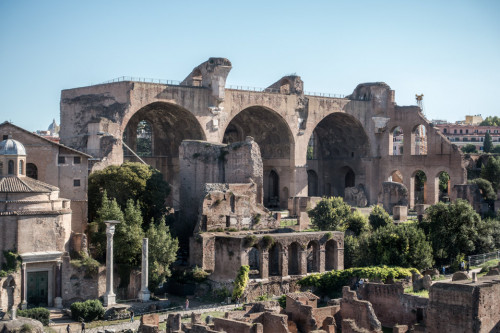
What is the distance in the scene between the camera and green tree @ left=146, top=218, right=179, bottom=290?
98.5ft

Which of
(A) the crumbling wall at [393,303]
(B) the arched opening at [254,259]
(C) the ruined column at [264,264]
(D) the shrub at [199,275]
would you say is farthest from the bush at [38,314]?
(A) the crumbling wall at [393,303]

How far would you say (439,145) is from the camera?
48281 mm

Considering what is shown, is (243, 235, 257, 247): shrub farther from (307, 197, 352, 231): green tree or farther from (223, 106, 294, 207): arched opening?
(223, 106, 294, 207): arched opening

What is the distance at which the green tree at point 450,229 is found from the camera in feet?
109

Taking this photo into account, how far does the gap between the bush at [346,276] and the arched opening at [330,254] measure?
7.37 ft

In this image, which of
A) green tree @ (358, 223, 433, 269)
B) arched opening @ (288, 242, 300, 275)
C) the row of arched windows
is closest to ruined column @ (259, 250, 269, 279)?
arched opening @ (288, 242, 300, 275)

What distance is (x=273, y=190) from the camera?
167ft

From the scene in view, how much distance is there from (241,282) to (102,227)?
Answer: 21.0 feet

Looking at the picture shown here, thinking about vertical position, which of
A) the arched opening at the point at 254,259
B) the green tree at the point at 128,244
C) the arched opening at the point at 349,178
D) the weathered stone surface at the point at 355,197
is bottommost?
the arched opening at the point at 254,259

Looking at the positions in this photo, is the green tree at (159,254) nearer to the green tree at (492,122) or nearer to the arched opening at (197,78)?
the arched opening at (197,78)

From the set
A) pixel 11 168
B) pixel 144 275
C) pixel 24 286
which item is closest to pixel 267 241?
pixel 144 275

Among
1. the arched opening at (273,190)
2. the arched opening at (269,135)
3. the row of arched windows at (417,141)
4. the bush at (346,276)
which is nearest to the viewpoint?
the bush at (346,276)

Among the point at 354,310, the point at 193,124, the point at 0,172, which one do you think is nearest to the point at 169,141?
the point at 193,124

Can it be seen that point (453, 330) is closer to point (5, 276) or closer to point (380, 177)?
point (5, 276)
